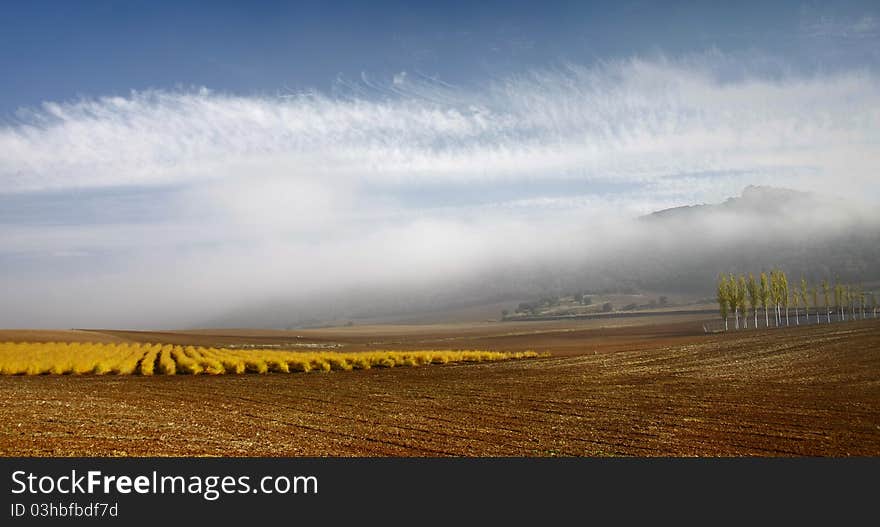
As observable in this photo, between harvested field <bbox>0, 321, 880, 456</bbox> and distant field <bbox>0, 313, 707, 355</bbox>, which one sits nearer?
harvested field <bbox>0, 321, 880, 456</bbox>

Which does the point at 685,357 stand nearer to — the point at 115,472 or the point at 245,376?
the point at 245,376

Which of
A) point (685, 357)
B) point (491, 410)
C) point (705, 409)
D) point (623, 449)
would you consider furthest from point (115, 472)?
point (685, 357)

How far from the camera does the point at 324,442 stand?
58.1 feet

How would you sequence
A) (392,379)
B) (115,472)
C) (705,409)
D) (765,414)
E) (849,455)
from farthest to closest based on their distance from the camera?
1. (392,379)
2. (705,409)
3. (765,414)
4. (849,455)
5. (115,472)

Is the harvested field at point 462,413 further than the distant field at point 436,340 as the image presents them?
No

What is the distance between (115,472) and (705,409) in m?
19.8

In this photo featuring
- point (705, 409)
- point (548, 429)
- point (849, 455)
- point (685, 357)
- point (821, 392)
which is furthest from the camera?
point (685, 357)

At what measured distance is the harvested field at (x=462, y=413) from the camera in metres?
16.9

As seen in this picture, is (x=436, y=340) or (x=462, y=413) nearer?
(x=462, y=413)

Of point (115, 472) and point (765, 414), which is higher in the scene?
point (115, 472)

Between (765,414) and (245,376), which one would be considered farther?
(245,376)

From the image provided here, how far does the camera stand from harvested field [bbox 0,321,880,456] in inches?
666

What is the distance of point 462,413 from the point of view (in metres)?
23.7

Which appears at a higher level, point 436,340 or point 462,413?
point 462,413
